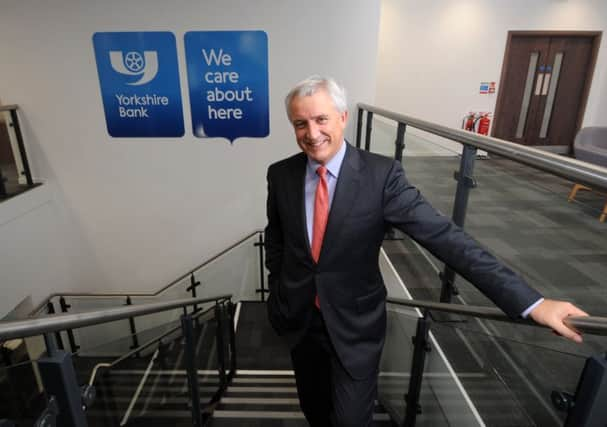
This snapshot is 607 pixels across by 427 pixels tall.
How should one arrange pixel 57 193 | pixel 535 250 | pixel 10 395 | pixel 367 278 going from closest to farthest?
pixel 10 395 → pixel 367 278 → pixel 535 250 → pixel 57 193

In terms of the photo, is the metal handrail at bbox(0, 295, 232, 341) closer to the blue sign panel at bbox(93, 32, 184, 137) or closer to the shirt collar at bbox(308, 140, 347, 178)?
the shirt collar at bbox(308, 140, 347, 178)

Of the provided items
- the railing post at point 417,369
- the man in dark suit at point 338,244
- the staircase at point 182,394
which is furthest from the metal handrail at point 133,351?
the railing post at point 417,369

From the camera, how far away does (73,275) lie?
17.0 ft

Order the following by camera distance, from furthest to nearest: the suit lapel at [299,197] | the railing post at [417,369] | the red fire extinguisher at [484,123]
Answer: the red fire extinguisher at [484,123] < the railing post at [417,369] < the suit lapel at [299,197]

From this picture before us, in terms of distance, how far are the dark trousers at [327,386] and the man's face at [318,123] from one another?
71cm

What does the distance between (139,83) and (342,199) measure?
4.02 m

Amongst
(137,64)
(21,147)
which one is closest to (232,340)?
(137,64)

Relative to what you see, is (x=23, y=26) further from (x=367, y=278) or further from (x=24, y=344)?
(x=367, y=278)

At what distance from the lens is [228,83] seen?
4426 millimetres

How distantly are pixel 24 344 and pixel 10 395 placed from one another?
445 cm

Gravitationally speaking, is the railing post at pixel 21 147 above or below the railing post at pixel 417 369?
above

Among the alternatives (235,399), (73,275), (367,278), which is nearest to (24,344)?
(73,275)

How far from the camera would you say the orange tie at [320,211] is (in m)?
1.46

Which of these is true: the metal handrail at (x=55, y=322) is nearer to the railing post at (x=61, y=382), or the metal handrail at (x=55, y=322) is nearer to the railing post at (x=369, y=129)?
the railing post at (x=61, y=382)
